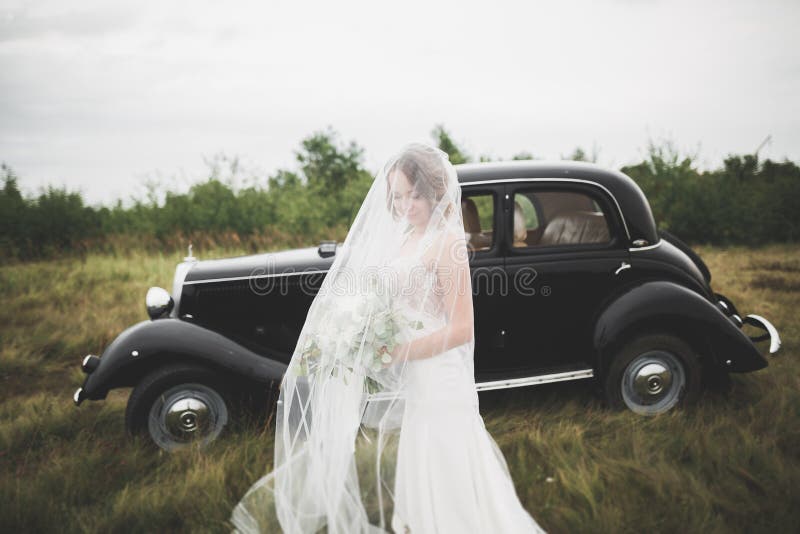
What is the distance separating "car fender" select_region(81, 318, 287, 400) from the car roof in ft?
6.63

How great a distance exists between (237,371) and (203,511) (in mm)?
933

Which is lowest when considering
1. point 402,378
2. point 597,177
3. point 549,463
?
point 549,463

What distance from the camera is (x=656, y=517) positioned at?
100 inches

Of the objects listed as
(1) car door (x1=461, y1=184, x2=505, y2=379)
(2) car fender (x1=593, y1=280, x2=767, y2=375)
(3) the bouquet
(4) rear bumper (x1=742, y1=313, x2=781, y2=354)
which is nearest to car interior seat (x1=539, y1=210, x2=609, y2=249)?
(2) car fender (x1=593, y1=280, x2=767, y2=375)

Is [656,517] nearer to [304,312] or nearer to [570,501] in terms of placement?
[570,501]

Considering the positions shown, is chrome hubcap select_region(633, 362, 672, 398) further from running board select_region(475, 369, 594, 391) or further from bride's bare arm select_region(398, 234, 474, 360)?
bride's bare arm select_region(398, 234, 474, 360)

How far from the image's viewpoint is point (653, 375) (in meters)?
3.60

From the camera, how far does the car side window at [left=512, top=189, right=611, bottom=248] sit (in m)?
3.68

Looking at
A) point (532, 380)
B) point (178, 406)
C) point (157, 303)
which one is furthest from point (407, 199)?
point (157, 303)

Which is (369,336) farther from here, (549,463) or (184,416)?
(184,416)

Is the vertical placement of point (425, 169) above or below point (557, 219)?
above

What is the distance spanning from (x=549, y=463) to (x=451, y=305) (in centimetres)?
157

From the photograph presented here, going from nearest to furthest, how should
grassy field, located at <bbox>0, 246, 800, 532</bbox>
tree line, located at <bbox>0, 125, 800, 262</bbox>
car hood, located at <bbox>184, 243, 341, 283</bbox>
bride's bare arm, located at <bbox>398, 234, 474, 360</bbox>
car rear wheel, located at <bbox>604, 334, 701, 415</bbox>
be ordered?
bride's bare arm, located at <bbox>398, 234, 474, 360</bbox>, grassy field, located at <bbox>0, 246, 800, 532</bbox>, car rear wheel, located at <bbox>604, 334, 701, 415</bbox>, car hood, located at <bbox>184, 243, 341, 283</bbox>, tree line, located at <bbox>0, 125, 800, 262</bbox>

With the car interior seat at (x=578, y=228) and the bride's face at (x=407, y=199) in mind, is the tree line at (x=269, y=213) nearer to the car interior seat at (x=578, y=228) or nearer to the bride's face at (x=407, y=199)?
the car interior seat at (x=578, y=228)
